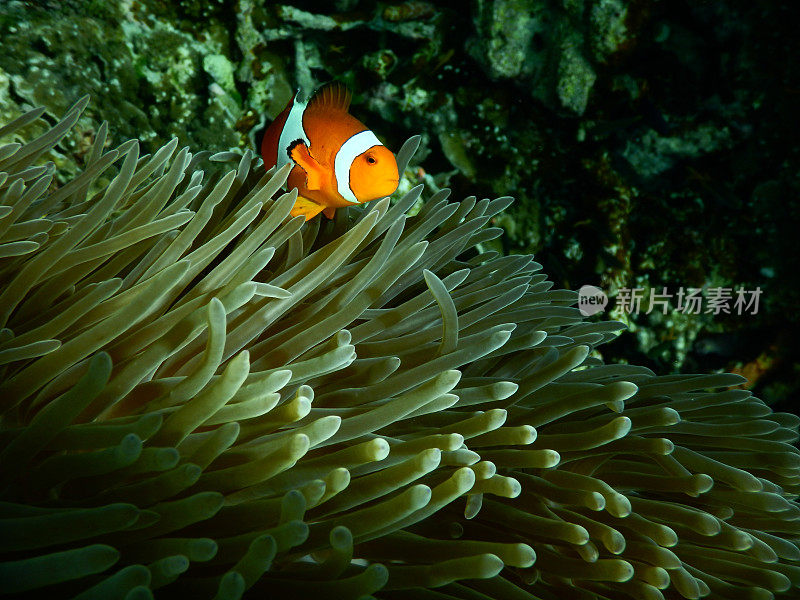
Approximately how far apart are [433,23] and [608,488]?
2465mm

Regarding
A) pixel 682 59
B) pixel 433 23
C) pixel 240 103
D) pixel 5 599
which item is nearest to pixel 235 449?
pixel 5 599

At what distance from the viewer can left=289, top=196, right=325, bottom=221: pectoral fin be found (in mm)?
1518

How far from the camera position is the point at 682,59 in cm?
281

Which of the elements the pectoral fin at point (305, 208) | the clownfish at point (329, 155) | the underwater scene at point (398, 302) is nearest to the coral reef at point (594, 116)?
the underwater scene at point (398, 302)

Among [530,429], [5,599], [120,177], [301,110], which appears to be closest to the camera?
[5,599]

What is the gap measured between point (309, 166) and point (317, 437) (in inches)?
32.7

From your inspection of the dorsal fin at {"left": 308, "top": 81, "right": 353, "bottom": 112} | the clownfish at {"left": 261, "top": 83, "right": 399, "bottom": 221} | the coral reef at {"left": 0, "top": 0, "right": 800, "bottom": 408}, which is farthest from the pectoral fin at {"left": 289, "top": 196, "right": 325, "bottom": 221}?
the coral reef at {"left": 0, "top": 0, "right": 800, "bottom": 408}

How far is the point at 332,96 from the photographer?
1593 mm

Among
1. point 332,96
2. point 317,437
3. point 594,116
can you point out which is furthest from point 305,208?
point 594,116

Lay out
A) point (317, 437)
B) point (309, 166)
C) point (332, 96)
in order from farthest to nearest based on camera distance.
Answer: point (332, 96)
point (309, 166)
point (317, 437)

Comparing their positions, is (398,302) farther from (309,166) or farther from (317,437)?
(317,437)

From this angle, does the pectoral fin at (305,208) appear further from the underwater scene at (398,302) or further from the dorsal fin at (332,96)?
the dorsal fin at (332,96)

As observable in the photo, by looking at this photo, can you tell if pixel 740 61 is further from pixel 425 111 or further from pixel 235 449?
pixel 235 449

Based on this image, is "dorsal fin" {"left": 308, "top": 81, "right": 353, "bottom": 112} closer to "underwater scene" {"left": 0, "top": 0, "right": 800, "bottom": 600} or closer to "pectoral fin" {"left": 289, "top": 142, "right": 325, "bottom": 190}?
"underwater scene" {"left": 0, "top": 0, "right": 800, "bottom": 600}
